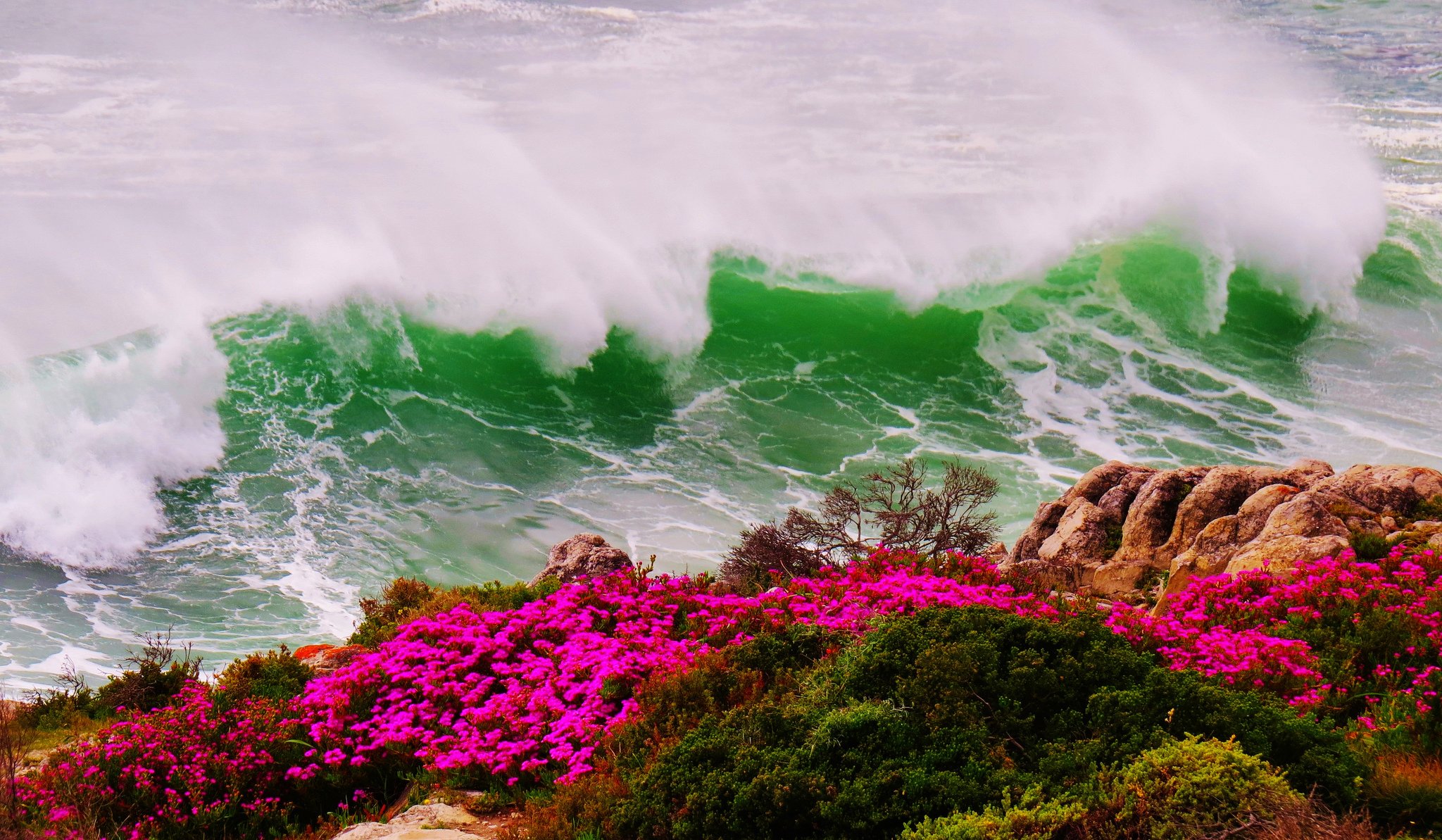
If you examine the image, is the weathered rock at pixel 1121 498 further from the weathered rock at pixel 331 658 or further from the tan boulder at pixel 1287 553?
the weathered rock at pixel 331 658

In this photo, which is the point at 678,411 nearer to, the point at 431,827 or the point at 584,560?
the point at 584,560

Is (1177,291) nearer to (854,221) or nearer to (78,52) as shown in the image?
(854,221)

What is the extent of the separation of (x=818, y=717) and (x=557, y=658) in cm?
278

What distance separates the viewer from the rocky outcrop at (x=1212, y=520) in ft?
28.6

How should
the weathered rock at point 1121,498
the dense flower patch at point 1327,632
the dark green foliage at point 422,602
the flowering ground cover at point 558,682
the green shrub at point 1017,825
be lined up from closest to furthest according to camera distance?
the green shrub at point 1017,825, the dense flower patch at point 1327,632, the flowering ground cover at point 558,682, the dark green foliage at point 422,602, the weathered rock at point 1121,498

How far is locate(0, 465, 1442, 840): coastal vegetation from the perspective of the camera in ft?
14.8

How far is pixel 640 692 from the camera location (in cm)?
643

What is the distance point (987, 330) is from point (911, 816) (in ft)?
61.1

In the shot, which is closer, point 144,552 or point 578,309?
point 144,552

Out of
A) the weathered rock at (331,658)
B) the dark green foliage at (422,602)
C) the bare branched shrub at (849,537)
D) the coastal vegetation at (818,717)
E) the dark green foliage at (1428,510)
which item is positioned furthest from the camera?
the bare branched shrub at (849,537)

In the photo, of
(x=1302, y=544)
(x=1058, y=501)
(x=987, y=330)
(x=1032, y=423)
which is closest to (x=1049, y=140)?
(x=987, y=330)

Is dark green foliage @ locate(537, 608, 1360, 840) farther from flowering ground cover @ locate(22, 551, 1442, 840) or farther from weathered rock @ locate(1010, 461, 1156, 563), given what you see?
weathered rock @ locate(1010, 461, 1156, 563)

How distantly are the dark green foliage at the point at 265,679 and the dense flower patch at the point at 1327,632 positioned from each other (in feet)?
18.9

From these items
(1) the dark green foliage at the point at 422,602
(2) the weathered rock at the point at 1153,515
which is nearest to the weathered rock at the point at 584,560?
(1) the dark green foliage at the point at 422,602
